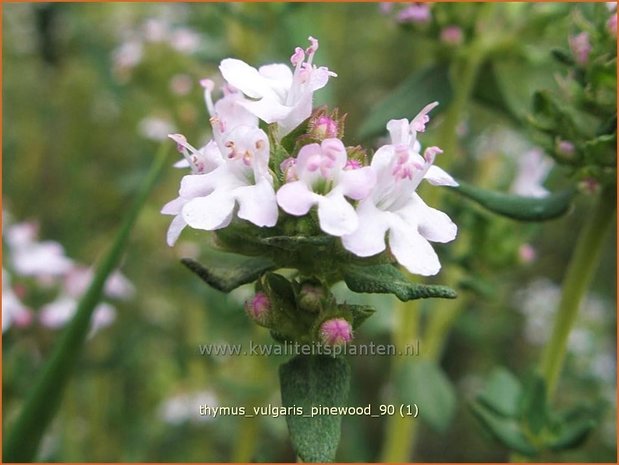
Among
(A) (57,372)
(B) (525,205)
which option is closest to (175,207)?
(A) (57,372)

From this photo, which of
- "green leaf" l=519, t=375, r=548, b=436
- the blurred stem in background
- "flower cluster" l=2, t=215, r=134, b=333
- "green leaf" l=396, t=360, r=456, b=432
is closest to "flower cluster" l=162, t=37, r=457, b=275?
"green leaf" l=519, t=375, r=548, b=436

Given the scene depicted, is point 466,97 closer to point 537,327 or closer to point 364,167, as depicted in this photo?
point 364,167

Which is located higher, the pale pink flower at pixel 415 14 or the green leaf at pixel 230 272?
the pale pink flower at pixel 415 14

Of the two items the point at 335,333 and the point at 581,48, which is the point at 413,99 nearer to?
the point at 581,48

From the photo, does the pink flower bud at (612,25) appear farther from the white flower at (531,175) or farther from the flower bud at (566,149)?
the white flower at (531,175)

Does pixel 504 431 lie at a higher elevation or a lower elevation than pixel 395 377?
higher

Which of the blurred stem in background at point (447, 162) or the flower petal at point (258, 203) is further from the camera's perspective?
the blurred stem in background at point (447, 162)

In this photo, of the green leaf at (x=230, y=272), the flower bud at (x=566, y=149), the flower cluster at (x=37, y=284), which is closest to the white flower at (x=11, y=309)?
the flower cluster at (x=37, y=284)

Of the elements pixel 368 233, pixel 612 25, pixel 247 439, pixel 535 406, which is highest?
→ pixel 612 25

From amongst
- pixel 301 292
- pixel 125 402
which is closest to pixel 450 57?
pixel 301 292
